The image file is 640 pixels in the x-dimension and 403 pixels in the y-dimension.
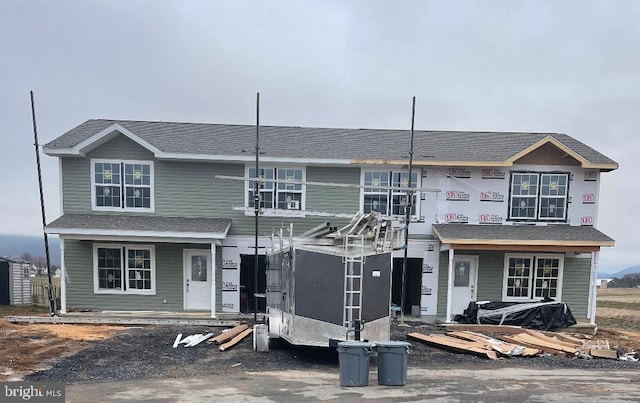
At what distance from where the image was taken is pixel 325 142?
16328 millimetres

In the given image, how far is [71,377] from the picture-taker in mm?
8250

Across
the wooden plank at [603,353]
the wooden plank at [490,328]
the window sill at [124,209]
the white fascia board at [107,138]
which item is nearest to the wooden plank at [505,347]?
the wooden plank at [490,328]

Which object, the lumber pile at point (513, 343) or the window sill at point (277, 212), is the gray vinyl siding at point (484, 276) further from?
the window sill at point (277, 212)

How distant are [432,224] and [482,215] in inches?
77.3

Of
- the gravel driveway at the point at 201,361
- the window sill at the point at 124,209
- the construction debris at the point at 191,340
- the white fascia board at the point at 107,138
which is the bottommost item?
the construction debris at the point at 191,340

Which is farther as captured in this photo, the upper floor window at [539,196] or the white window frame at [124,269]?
the upper floor window at [539,196]

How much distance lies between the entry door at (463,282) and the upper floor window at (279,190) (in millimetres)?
6517

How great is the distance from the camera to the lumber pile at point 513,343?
1096 centimetres

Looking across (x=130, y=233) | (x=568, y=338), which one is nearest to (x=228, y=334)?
(x=130, y=233)

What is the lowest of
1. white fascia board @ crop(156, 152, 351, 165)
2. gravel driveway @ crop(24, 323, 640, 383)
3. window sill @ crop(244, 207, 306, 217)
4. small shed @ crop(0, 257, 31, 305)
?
small shed @ crop(0, 257, 31, 305)

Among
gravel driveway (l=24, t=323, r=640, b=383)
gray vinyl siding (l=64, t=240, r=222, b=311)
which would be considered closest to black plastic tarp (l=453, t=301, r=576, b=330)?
gravel driveway (l=24, t=323, r=640, b=383)

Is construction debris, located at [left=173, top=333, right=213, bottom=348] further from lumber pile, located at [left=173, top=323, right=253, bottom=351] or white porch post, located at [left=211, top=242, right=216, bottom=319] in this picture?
white porch post, located at [left=211, top=242, right=216, bottom=319]

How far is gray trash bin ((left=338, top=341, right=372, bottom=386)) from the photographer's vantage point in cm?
777

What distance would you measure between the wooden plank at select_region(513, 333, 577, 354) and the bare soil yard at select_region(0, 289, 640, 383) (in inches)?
18.4
